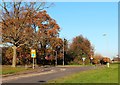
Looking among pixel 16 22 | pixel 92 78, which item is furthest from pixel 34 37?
pixel 92 78

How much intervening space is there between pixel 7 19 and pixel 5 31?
7.12 ft

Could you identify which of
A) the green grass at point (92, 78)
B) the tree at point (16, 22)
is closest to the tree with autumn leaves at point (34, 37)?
the tree at point (16, 22)

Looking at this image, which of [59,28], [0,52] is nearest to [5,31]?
[0,52]

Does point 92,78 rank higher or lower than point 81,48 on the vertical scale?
lower

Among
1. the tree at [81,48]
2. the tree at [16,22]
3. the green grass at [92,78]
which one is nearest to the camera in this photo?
the green grass at [92,78]

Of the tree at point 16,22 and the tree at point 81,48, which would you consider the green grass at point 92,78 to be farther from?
the tree at point 81,48

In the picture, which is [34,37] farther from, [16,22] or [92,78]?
[92,78]

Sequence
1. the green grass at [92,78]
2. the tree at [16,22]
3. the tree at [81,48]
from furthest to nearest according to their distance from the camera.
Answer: the tree at [81,48] → the tree at [16,22] → the green grass at [92,78]

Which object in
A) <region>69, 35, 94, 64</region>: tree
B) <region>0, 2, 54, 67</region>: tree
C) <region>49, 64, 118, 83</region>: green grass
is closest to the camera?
<region>49, 64, 118, 83</region>: green grass

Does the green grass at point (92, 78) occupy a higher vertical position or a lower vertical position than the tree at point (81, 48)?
lower

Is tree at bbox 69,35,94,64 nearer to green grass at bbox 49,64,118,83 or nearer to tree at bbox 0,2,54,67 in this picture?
tree at bbox 0,2,54,67

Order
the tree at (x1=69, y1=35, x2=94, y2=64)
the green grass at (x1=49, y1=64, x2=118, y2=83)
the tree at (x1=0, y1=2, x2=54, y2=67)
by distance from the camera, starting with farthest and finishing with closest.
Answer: the tree at (x1=69, y1=35, x2=94, y2=64) → the tree at (x1=0, y1=2, x2=54, y2=67) → the green grass at (x1=49, y1=64, x2=118, y2=83)

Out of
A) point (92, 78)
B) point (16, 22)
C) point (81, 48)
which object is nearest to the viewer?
point (92, 78)

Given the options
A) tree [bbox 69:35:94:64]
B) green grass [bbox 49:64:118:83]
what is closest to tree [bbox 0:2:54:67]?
green grass [bbox 49:64:118:83]
